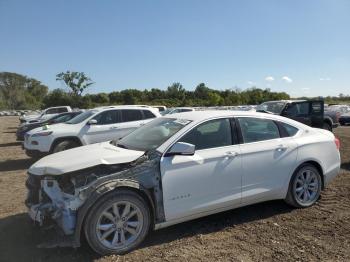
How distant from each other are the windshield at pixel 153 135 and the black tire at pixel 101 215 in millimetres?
748

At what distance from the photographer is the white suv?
1077 centimetres

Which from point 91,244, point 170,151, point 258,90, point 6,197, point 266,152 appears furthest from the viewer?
point 258,90

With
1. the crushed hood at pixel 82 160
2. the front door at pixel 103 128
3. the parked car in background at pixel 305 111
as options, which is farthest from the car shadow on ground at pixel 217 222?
the parked car in background at pixel 305 111

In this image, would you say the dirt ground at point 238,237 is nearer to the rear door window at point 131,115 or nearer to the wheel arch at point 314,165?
the wheel arch at point 314,165

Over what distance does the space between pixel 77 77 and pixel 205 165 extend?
297 ft

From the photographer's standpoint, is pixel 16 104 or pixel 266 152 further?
pixel 16 104

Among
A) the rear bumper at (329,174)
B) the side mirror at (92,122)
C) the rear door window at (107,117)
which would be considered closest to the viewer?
the rear bumper at (329,174)

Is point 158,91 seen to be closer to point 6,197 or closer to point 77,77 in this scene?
point 77,77

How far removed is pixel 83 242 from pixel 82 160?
966mm

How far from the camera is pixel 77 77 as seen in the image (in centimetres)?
9144

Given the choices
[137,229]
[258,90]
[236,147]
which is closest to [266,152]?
[236,147]

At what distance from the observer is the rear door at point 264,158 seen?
536cm

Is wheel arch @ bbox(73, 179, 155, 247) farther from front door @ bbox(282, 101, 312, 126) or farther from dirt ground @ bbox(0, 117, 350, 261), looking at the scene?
front door @ bbox(282, 101, 312, 126)

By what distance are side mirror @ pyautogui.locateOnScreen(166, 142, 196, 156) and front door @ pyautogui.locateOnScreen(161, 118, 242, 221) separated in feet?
0.21
